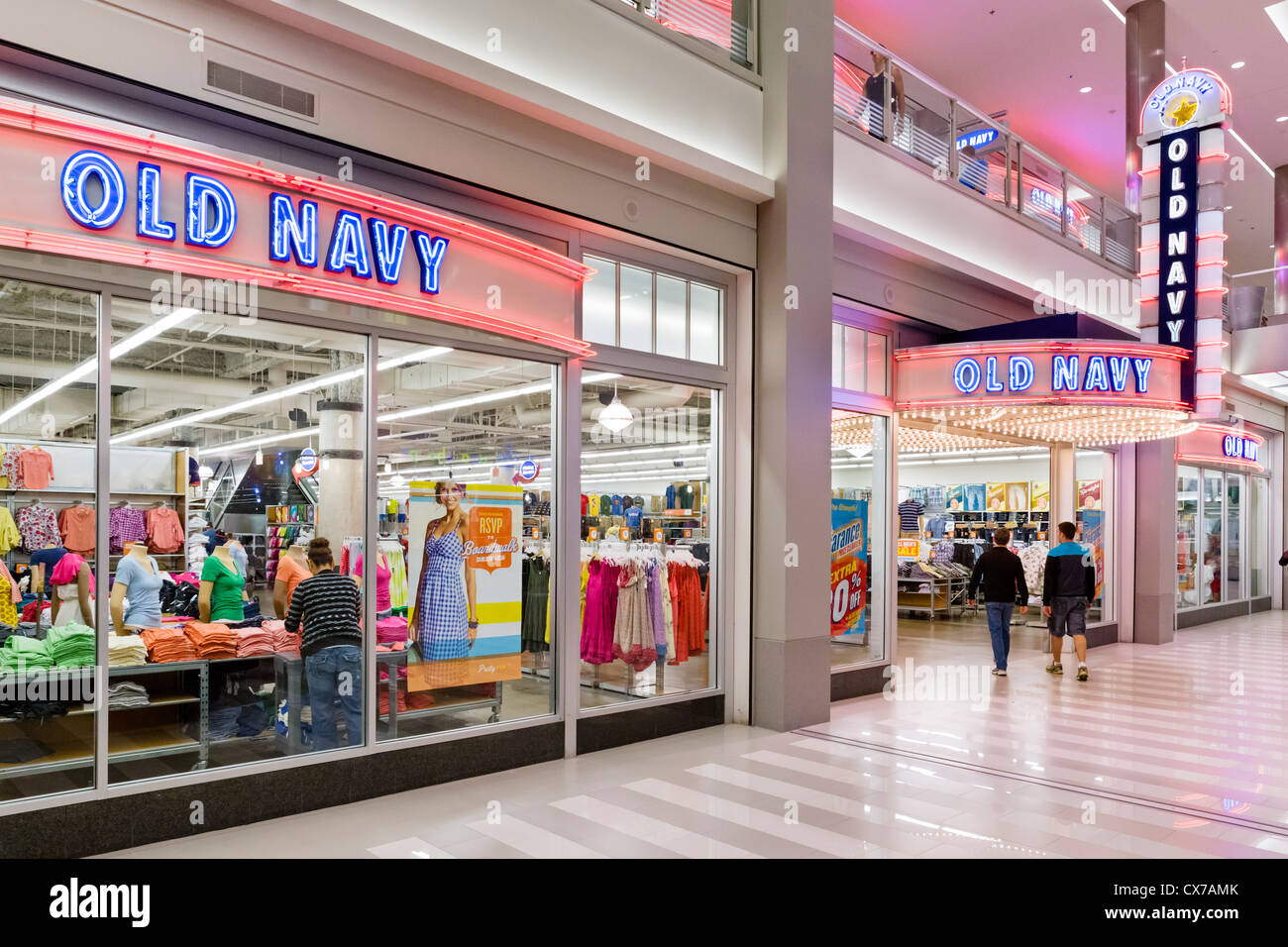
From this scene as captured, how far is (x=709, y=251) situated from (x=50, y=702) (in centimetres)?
531

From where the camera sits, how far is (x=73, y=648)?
15.3 feet

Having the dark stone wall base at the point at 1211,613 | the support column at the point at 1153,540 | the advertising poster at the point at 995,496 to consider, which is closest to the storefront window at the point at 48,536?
the support column at the point at 1153,540

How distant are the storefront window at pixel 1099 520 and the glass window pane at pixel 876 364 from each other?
224 inches

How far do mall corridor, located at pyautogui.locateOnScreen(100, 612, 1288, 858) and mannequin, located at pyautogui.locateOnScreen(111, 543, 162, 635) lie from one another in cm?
175

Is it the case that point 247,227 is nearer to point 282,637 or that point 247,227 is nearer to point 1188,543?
point 282,637

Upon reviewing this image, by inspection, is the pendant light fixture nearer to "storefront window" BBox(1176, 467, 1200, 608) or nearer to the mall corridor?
the mall corridor

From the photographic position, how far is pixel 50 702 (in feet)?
15.2

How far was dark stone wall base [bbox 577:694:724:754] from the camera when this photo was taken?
628 centimetres

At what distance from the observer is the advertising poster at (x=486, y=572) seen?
227 inches

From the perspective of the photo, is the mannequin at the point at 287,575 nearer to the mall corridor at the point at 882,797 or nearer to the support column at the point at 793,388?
the mall corridor at the point at 882,797

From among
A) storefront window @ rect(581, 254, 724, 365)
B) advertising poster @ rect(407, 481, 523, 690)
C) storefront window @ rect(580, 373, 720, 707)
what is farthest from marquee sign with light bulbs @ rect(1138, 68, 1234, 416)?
advertising poster @ rect(407, 481, 523, 690)

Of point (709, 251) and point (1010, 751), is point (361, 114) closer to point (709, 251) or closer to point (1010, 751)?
point (709, 251)

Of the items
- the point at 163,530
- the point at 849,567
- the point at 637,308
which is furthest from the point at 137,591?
the point at 849,567
